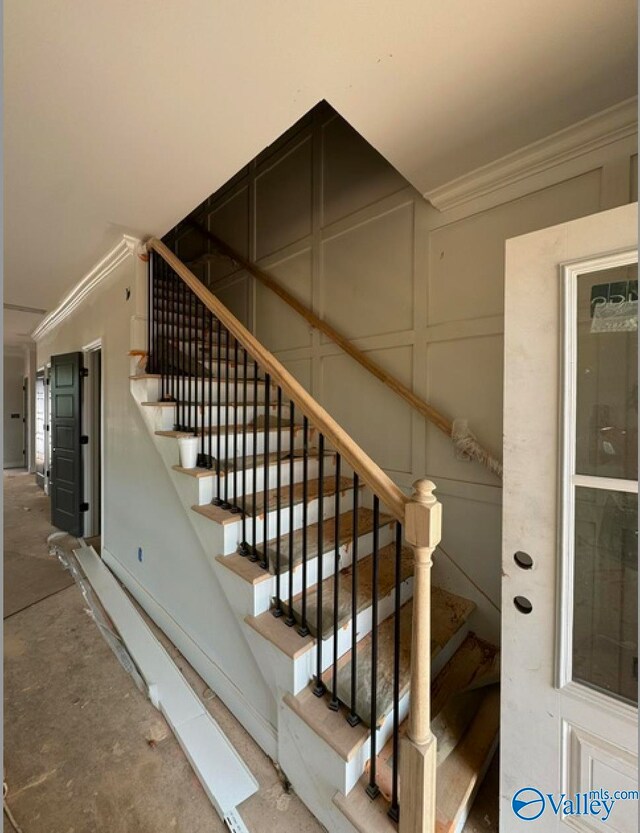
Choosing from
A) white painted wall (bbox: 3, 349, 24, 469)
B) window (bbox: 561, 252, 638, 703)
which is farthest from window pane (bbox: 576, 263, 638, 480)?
white painted wall (bbox: 3, 349, 24, 469)

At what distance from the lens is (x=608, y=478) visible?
105 cm

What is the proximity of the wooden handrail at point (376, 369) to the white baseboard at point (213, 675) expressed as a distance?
1.49 meters

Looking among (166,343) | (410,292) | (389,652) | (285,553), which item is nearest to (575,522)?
(389,652)

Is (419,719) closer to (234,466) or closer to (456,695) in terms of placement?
(456,695)

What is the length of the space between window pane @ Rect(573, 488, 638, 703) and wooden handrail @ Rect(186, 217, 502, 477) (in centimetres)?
55

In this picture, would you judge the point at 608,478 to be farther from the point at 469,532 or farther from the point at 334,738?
the point at 334,738

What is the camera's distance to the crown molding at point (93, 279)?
2.42m

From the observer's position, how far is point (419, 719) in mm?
1072

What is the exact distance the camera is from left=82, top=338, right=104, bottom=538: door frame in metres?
3.67

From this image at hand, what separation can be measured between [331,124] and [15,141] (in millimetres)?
1854

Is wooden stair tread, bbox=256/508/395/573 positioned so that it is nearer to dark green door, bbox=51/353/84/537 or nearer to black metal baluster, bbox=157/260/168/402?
black metal baluster, bbox=157/260/168/402

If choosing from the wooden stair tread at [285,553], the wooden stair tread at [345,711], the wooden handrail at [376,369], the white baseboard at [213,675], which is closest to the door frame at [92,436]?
the white baseboard at [213,675]

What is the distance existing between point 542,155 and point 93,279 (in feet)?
10.7

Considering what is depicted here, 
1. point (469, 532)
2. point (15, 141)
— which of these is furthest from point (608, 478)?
point (15, 141)
